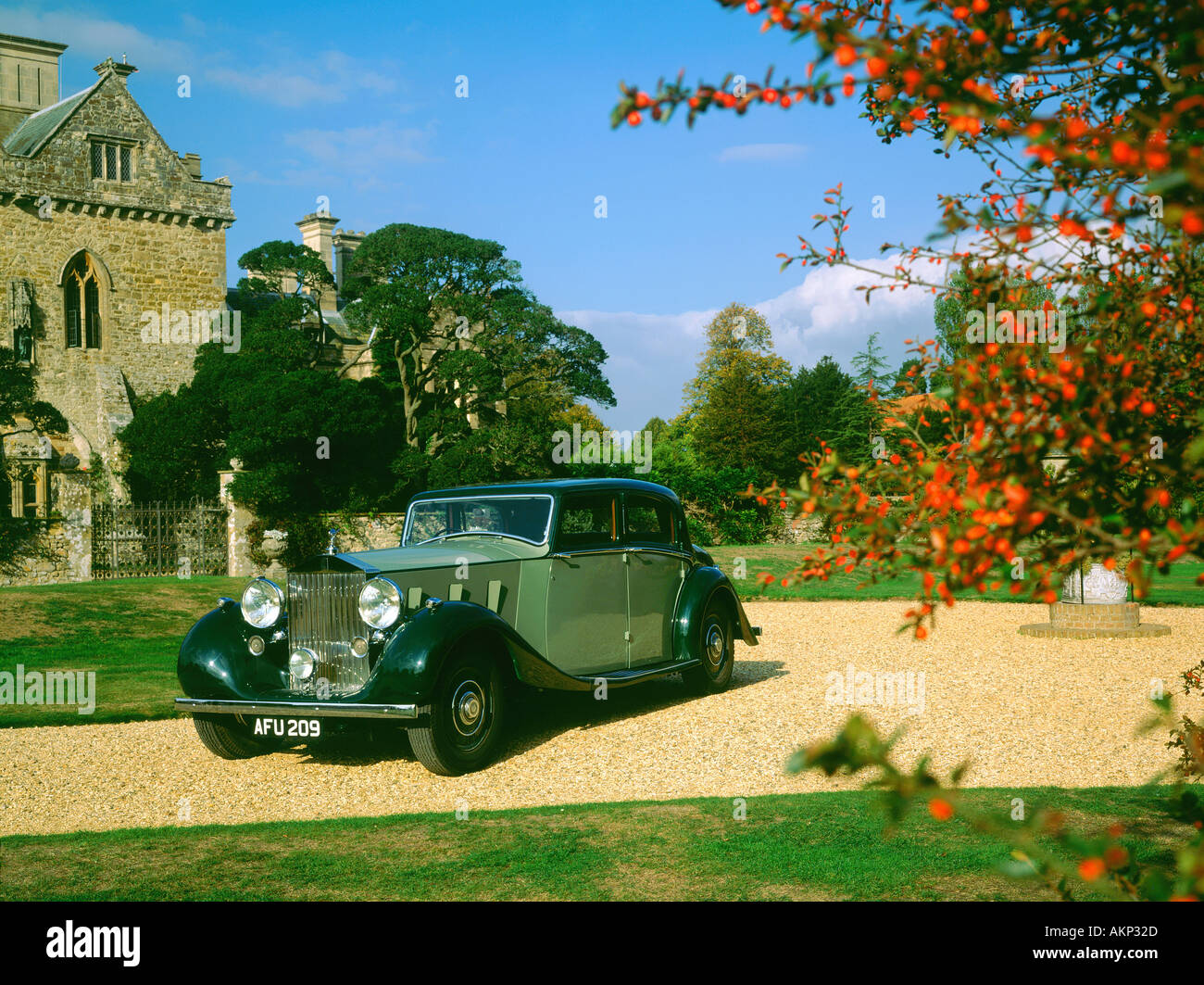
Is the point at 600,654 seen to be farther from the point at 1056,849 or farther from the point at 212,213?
the point at 212,213

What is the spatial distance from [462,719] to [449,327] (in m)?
26.7

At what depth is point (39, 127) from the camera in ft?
105

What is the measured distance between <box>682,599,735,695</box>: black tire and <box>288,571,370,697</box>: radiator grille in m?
3.62

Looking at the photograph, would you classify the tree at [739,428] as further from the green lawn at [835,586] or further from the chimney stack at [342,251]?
the chimney stack at [342,251]

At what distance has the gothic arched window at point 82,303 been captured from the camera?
31109mm

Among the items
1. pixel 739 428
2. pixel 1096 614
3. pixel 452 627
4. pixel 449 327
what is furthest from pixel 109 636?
pixel 739 428

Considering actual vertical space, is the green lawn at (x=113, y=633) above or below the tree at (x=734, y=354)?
below

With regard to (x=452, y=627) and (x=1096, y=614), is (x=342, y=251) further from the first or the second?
(x=452, y=627)

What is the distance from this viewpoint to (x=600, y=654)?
8844 millimetres

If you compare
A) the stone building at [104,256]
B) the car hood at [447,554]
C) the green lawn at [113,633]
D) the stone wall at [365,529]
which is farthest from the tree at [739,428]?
the car hood at [447,554]

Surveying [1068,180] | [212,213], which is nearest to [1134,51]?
[1068,180]

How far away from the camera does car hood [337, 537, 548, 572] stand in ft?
25.4

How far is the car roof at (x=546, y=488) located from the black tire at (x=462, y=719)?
177 centimetres

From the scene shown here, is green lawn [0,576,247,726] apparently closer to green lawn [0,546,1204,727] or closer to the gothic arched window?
green lawn [0,546,1204,727]
